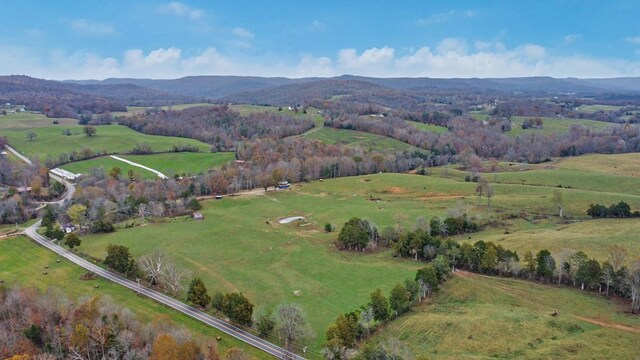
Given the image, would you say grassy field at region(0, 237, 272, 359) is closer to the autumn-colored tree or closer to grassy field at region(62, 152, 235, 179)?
the autumn-colored tree

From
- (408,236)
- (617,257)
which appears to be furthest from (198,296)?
(617,257)

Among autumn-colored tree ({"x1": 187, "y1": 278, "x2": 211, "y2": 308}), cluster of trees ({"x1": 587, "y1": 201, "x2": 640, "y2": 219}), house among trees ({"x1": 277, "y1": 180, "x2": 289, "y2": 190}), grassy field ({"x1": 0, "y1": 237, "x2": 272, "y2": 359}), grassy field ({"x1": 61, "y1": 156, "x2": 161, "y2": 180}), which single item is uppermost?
cluster of trees ({"x1": 587, "y1": 201, "x2": 640, "y2": 219})

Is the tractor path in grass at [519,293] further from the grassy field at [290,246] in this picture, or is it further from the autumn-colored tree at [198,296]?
the autumn-colored tree at [198,296]

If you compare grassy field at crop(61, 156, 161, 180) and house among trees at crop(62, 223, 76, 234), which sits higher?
grassy field at crop(61, 156, 161, 180)

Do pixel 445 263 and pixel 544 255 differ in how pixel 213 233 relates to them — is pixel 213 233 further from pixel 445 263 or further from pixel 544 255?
pixel 544 255

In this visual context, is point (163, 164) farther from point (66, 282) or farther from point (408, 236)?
point (408, 236)

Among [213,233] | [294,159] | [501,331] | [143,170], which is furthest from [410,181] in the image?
[143,170]

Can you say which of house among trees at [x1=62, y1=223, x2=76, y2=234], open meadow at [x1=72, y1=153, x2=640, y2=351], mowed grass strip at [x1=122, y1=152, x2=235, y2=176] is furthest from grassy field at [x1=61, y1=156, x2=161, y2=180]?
open meadow at [x1=72, y1=153, x2=640, y2=351]
